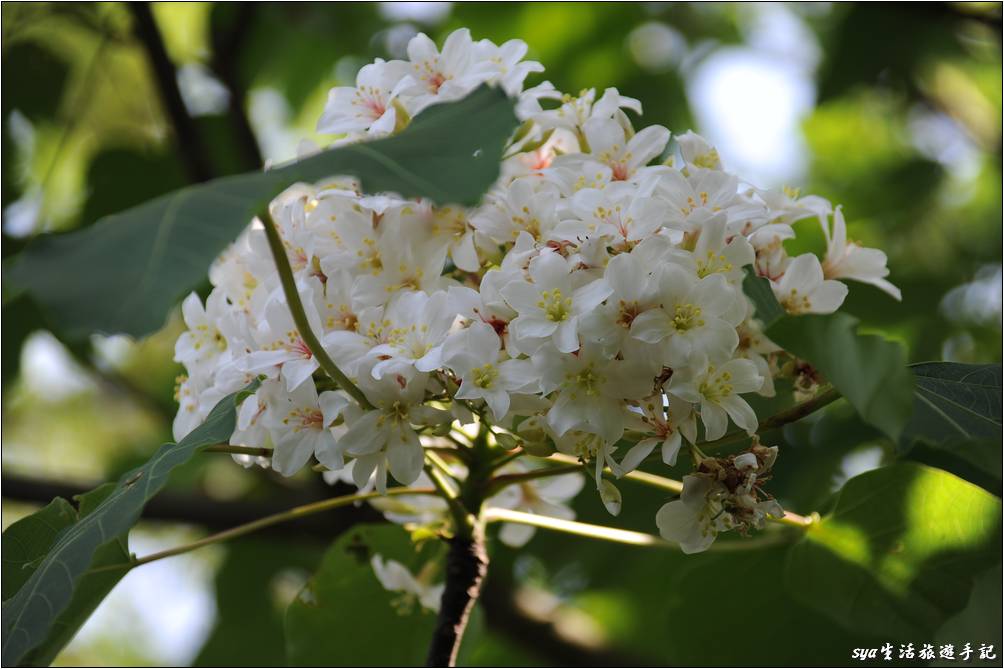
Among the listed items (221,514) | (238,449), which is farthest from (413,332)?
(221,514)

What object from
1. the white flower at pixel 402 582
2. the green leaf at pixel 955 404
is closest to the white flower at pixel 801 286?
the green leaf at pixel 955 404

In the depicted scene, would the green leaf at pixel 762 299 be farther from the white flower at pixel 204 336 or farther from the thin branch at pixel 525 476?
the white flower at pixel 204 336

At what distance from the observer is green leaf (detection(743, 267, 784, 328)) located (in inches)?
36.2

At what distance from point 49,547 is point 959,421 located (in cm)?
84

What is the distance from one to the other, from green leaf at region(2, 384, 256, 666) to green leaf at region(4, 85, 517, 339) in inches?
8.5

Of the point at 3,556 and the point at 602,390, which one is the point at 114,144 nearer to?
the point at 3,556

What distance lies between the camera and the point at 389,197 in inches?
37.2

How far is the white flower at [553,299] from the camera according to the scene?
0.83m

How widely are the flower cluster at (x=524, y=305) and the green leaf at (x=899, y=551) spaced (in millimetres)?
217

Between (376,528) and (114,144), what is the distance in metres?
1.41

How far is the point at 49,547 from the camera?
38.9 inches

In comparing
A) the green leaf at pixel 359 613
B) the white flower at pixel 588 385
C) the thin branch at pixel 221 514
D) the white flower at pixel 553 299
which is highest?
the white flower at pixel 553 299

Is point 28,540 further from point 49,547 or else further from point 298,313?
point 298,313

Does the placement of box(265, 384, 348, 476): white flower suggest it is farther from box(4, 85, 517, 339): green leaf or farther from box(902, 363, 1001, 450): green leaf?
box(902, 363, 1001, 450): green leaf
